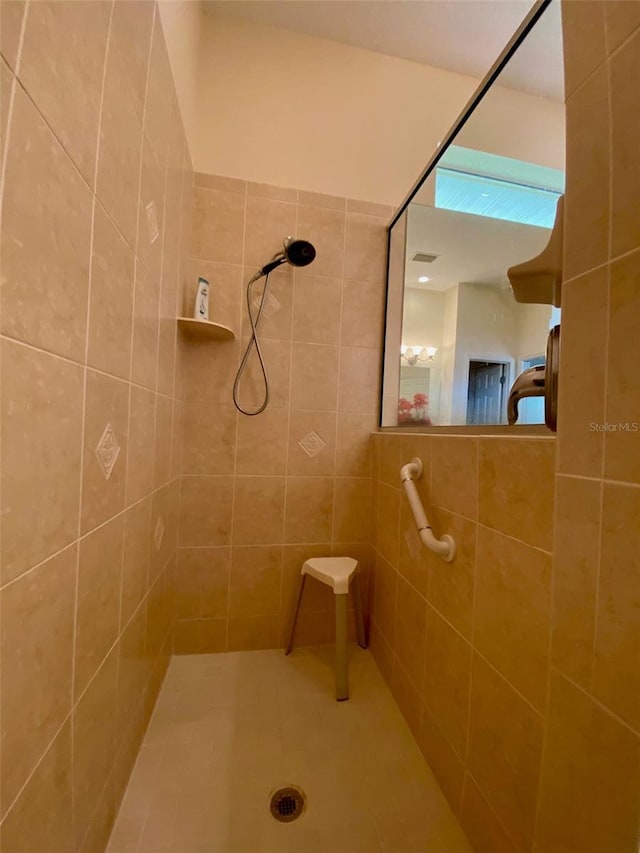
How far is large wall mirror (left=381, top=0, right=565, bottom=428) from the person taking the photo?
3.78 feet

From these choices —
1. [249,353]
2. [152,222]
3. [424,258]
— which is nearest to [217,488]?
[249,353]

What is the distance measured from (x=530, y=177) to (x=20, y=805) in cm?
229

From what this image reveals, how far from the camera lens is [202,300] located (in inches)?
53.6

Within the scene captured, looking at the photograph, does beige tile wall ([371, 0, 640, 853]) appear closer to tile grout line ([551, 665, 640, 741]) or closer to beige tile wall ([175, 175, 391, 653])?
tile grout line ([551, 665, 640, 741])

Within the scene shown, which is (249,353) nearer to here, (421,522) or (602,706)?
(421,522)

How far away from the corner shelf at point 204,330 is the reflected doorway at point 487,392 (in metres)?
1.03

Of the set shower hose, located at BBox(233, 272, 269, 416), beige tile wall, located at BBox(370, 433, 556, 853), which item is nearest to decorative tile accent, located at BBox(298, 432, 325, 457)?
shower hose, located at BBox(233, 272, 269, 416)

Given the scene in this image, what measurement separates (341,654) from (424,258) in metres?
1.89

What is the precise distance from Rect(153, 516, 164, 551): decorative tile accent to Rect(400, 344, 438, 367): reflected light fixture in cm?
132

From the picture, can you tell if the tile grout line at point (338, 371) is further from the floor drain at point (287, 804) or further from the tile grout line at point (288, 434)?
the floor drain at point (287, 804)

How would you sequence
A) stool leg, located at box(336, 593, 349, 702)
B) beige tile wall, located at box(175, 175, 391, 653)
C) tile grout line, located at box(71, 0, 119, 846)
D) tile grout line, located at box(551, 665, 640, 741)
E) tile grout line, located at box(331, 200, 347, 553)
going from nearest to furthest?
tile grout line, located at box(551, 665, 640, 741), tile grout line, located at box(71, 0, 119, 846), stool leg, located at box(336, 593, 349, 702), beige tile wall, located at box(175, 175, 391, 653), tile grout line, located at box(331, 200, 347, 553)

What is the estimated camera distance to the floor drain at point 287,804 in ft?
2.88

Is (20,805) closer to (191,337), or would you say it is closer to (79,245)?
(79,245)

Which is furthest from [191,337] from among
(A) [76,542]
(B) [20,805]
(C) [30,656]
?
(B) [20,805]
